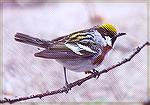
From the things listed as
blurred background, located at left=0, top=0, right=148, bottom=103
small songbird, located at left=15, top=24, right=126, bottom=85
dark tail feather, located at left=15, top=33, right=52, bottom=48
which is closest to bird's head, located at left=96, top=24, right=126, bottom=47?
small songbird, located at left=15, top=24, right=126, bottom=85

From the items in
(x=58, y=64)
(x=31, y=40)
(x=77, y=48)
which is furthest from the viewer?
(x=58, y=64)

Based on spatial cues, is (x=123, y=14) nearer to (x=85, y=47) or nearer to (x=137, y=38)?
(x=137, y=38)

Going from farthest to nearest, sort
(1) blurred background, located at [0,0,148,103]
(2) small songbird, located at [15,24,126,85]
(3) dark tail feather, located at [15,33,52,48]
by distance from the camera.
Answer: (1) blurred background, located at [0,0,148,103] < (2) small songbird, located at [15,24,126,85] < (3) dark tail feather, located at [15,33,52,48]

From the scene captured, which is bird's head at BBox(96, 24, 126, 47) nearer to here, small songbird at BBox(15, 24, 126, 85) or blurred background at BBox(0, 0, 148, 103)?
small songbird at BBox(15, 24, 126, 85)

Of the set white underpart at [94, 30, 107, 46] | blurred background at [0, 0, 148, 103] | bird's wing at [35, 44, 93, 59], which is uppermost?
white underpart at [94, 30, 107, 46]

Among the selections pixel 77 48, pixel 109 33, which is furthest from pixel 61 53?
pixel 109 33

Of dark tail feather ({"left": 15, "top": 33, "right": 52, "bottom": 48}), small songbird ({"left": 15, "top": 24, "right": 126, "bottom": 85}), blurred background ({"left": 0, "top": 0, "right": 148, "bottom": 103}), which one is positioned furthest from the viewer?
blurred background ({"left": 0, "top": 0, "right": 148, "bottom": 103})

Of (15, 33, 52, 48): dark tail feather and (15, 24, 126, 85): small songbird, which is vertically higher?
(15, 33, 52, 48): dark tail feather

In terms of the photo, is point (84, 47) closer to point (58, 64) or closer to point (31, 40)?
point (31, 40)
